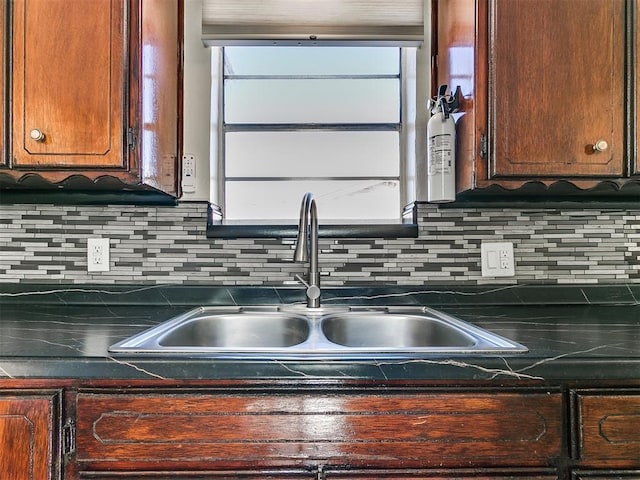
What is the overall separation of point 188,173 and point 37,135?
18.3 inches

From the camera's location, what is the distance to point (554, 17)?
3.56 ft

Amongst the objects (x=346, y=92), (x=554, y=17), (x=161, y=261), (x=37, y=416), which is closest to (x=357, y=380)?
(x=37, y=416)

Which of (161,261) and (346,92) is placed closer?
(161,261)

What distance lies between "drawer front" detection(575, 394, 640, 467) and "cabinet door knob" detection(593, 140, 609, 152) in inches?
27.7

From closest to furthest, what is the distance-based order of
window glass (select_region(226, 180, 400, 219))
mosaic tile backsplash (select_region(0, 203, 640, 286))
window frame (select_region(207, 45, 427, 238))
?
mosaic tile backsplash (select_region(0, 203, 640, 286))
window frame (select_region(207, 45, 427, 238))
window glass (select_region(226, 180, 400, 219))

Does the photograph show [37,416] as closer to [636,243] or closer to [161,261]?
[161,261]

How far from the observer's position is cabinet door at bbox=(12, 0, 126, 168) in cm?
104

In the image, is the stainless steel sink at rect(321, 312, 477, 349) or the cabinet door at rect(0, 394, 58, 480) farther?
the stainless steel sink at rect(321, 312, 477, 349)

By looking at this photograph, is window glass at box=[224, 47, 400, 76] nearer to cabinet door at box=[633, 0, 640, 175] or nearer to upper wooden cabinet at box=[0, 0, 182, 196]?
upper wooden cabinet at box=[0, 0, 182, 196]

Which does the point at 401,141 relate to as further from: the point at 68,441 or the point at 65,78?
the point at 68,441

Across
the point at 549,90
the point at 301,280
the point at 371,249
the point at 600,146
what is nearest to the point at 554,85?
the point at 549,90

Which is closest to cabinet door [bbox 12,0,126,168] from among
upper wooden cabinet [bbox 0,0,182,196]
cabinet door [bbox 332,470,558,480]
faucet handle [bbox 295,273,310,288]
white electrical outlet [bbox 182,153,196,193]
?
upper wooden cabinet [bbox 0,0,182,196]

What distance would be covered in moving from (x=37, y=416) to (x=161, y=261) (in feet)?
2.21

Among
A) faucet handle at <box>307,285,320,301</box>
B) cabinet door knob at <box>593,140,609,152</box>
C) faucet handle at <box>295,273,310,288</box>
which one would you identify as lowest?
faucet handle at <box>307,285,320,301</box>
